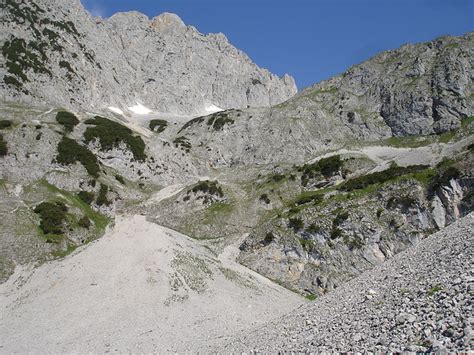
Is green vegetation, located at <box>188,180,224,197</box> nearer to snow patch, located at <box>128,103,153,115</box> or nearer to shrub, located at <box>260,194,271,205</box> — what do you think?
shrub, located at <box>260,194,271,205</box>

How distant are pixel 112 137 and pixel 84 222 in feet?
147

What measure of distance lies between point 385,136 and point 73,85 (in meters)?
109

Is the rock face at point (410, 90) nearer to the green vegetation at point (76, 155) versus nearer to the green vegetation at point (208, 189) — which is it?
the green vegetation at point (208, 189)

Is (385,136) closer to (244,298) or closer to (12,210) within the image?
(244,298)

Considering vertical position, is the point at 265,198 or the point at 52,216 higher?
the point at 52,216

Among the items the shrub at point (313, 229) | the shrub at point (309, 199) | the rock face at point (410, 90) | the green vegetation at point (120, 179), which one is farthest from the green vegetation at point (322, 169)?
the green vegetation at point (120, 179)

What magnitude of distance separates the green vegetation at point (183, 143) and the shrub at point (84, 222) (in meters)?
58.1

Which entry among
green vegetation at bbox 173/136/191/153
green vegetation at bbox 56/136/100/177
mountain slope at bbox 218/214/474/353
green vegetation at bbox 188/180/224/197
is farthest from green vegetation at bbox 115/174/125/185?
mountain slope at bbox 218/214/474/353

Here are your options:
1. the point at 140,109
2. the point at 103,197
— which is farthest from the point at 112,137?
the point at 140,109

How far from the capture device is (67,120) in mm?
104688

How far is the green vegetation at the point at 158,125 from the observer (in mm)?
150887

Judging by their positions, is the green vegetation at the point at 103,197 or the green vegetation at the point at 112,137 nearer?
the green vegetation at the point at 103,197

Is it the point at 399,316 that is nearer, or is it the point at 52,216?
the point at 399,316

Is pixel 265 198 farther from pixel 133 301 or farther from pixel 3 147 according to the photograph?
pixel 3 147
